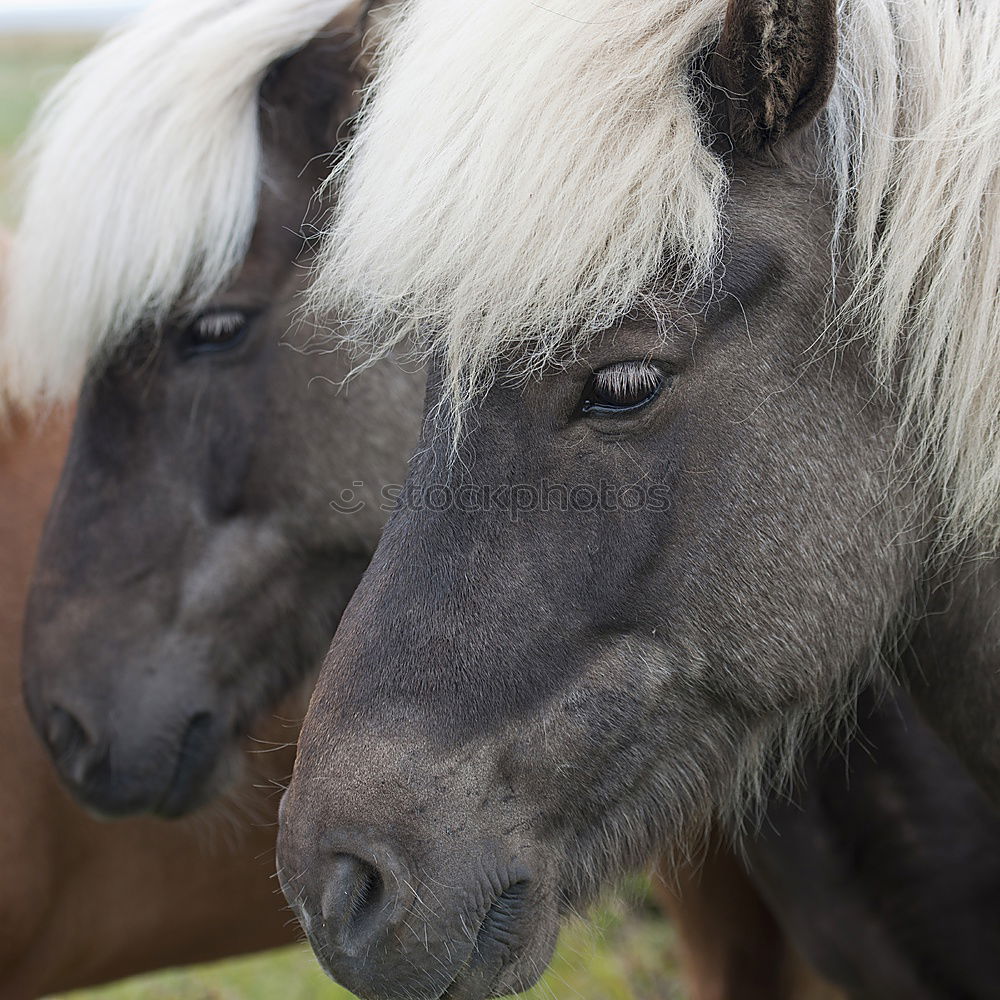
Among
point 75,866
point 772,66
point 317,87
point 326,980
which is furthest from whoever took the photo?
point 326,980

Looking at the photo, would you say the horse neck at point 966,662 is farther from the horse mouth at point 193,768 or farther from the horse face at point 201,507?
the horse mouth at point 193,768

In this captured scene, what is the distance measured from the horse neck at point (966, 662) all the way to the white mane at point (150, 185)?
1.35 meters

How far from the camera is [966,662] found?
61.6 inches

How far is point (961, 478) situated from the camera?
4.78 feet

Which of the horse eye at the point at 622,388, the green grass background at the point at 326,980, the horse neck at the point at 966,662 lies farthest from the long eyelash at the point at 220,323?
the green grass background at the point at 326,980

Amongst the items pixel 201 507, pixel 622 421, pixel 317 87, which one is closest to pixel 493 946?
pixel 622 421

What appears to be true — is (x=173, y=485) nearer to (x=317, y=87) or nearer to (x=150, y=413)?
(x=150, y=413)

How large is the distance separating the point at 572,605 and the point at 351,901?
443mm

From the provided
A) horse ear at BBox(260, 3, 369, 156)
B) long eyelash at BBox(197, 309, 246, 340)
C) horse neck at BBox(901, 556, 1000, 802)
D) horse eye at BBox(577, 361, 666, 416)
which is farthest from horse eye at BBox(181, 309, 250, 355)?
horse neck at BBox(901, 556, 1000, 802)

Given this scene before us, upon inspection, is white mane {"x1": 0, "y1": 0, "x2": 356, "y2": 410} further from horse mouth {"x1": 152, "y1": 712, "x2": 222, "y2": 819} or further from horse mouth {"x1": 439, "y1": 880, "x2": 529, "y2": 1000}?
horse mouth {"x1": 439, "y1": 880, "x2": 529, "y2": 1000}

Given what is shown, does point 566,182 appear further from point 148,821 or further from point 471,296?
point 148,821

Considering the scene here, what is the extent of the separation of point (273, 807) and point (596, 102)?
64.7 inches

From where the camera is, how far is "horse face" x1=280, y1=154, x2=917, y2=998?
1.34 metres

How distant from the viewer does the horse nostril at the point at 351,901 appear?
1.33 m
